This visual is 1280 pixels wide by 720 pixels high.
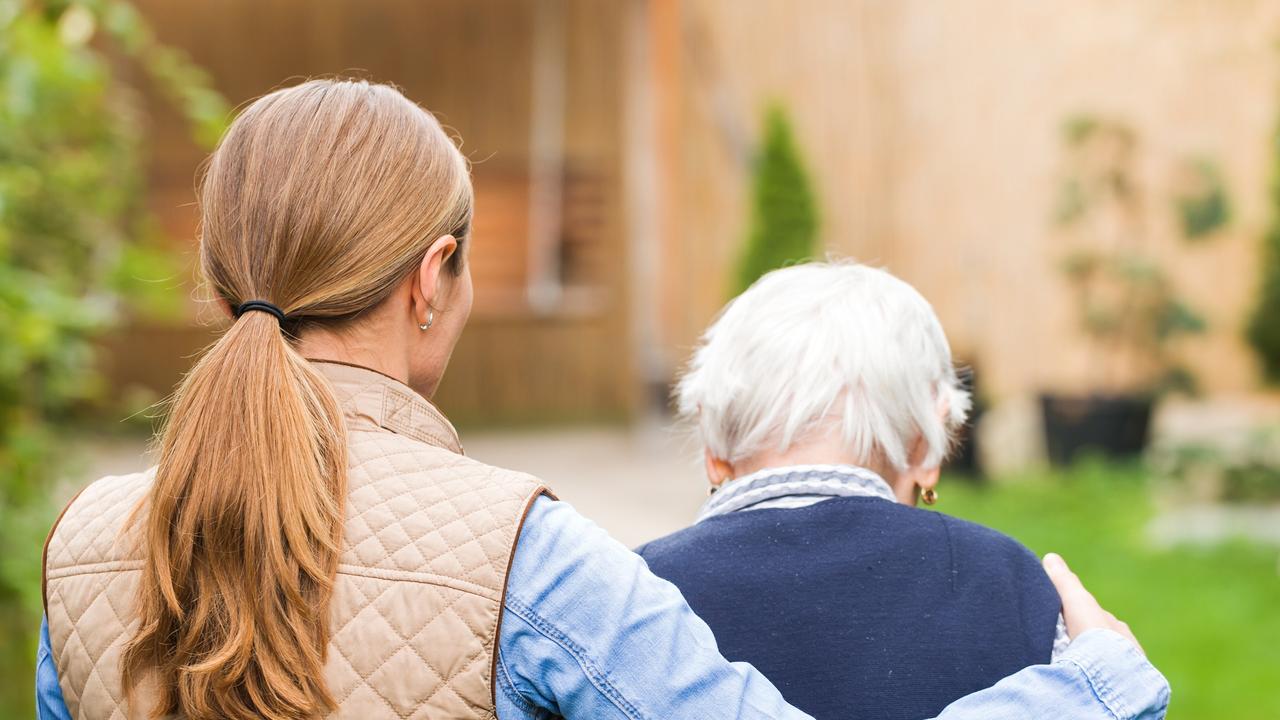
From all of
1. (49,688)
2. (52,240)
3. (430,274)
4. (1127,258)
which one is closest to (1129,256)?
(1127,258)

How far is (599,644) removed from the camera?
1169mm

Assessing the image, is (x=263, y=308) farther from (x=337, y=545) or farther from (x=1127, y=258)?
(x=1127, y=258)

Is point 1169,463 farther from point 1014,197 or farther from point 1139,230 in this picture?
point 1014,197

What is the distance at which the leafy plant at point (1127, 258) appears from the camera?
8766mm

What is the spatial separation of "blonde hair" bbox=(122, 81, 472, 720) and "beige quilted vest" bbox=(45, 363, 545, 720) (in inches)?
1.0

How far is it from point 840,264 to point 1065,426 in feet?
23.0

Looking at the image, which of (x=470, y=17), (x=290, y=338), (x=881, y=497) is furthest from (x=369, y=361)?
(x=470, y=17)

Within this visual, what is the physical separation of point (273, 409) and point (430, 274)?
23 centimetres

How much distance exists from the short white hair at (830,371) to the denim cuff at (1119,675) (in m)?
0.35

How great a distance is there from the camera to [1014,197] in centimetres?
1077

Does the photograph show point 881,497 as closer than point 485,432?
Yes

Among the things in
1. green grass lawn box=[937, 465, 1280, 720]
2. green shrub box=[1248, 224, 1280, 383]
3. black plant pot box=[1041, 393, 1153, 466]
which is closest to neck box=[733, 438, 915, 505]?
green grass lawn box=[937, 465, 1280, 720]

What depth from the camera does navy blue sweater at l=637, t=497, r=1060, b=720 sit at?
1.46 m

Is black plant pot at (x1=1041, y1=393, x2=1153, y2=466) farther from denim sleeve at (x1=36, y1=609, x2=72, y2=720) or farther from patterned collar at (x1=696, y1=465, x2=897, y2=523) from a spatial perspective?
denim sleeve at (x1=36, y1=609, x2=72, y2=720)
